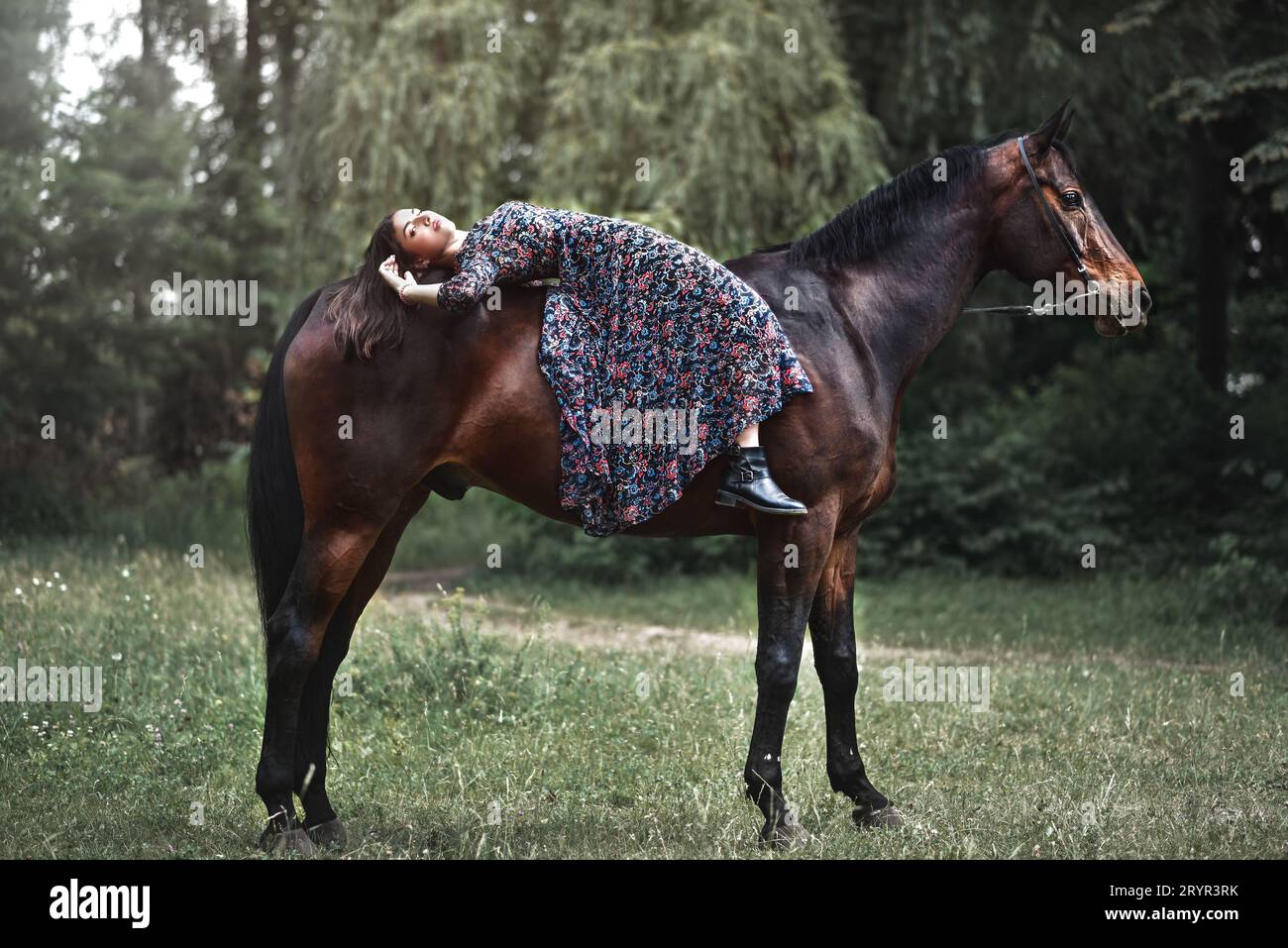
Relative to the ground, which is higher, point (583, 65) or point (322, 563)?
point (583, 65)

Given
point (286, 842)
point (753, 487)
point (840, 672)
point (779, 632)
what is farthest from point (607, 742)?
point (753, 487)

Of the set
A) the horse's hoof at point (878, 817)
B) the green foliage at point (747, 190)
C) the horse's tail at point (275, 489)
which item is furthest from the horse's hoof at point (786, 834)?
the green foliage at point (747, 190)

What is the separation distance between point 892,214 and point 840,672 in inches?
72.4

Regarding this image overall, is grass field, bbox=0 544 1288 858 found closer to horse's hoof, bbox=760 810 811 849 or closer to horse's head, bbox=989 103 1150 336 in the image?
horse's hoof, bbox=760 810 811 849

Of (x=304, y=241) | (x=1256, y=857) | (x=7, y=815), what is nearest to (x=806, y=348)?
(x=1256, y=857)

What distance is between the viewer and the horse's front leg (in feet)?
14.5

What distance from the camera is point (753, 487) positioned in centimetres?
432

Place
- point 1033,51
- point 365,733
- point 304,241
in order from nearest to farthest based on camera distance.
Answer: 1. point 365,733
2. point 1033,51
3. point 304,241

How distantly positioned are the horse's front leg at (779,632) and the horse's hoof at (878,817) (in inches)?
17.6

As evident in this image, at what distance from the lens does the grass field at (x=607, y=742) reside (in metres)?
4.64

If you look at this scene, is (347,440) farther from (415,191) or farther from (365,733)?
(415,191)

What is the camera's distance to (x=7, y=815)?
4.86 m

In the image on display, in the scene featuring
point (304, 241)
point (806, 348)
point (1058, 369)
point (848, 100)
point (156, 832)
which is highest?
point (848, 100)

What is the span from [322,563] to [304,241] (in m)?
10.4
